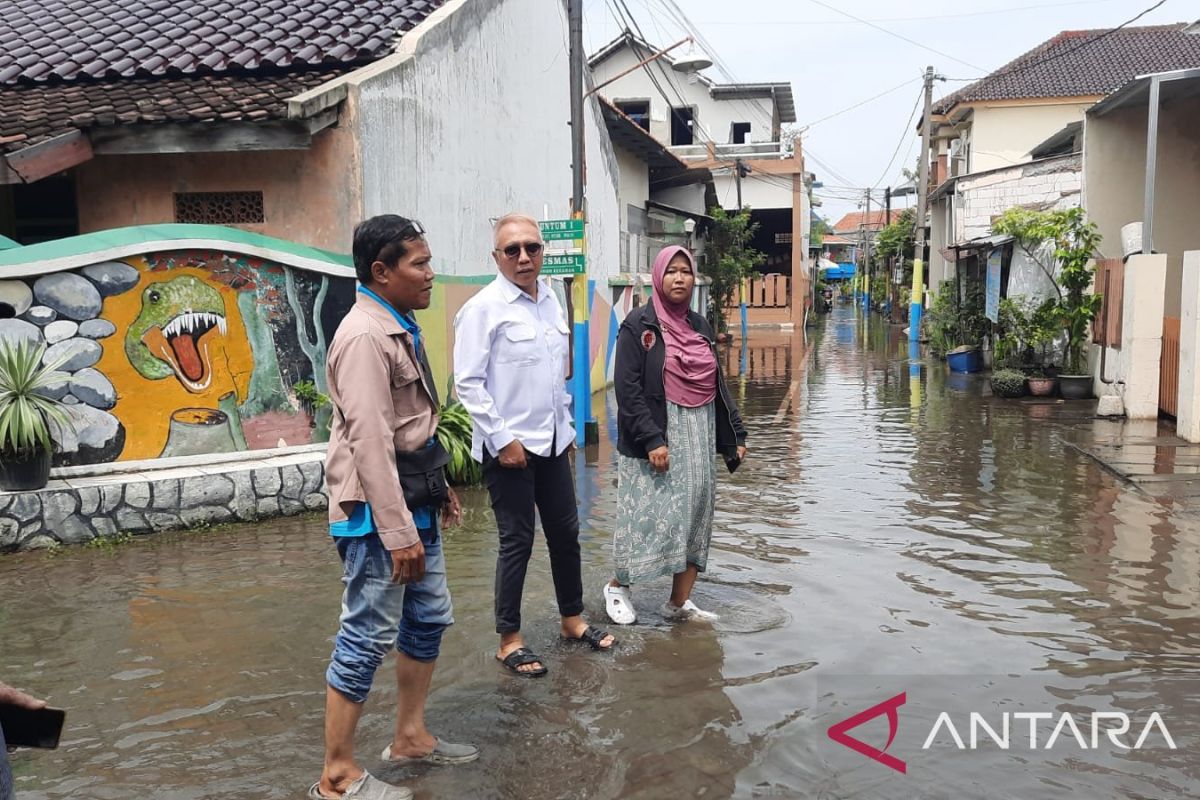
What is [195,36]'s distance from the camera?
10508mm

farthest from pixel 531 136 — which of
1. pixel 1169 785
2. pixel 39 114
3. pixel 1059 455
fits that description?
pixel 1169 785

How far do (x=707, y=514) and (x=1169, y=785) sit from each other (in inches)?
92.4

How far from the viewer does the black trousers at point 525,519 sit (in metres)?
4.52

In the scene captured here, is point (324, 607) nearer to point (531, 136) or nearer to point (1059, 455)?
point (1059, 455)

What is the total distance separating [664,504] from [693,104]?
35.5 m

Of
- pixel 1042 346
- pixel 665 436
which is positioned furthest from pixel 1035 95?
pixel 665 436

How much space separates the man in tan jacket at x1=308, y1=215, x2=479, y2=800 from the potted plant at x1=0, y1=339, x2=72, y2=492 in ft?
14.5

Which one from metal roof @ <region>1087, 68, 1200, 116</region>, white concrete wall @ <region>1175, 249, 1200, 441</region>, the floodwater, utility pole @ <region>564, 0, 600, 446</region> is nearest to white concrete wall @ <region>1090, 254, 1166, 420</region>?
white concrete wall @ <region>1175, 249, 1200, 441</region>

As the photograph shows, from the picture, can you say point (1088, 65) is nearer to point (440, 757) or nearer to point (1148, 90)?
point (1148, 90)

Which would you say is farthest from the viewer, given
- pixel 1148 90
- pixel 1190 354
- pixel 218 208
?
pixel 1148 90

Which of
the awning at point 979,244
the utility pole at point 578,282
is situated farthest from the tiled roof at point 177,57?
the awning at point 979,244

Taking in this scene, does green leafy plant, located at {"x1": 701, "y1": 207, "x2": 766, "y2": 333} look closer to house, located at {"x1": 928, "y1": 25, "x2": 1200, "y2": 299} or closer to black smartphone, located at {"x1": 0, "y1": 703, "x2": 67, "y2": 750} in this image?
house, located at {"x1": 928, "y1": 25, "x2": 1200, "y2": 299}

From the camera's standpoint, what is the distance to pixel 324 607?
221 inches

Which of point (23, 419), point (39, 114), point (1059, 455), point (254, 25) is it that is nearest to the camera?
point (23, 419)
